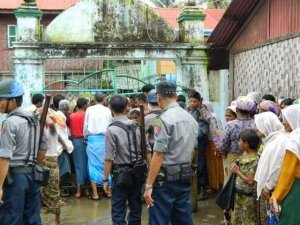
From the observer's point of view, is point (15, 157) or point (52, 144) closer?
point (15, 157)

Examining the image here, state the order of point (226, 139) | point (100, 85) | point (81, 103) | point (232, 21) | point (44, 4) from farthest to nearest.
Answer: point (44, 4) < point (100, 85) < point (232, 21) < point (81, 103) < point (226, 139)

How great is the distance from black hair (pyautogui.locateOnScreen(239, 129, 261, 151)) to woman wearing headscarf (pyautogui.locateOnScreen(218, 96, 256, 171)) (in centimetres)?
68

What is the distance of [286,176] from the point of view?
3762mm

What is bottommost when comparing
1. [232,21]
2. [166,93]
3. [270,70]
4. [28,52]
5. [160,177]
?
[160,177]

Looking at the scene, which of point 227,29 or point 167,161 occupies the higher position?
point 227,29

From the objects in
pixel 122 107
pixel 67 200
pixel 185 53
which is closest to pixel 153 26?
pixel 185 53

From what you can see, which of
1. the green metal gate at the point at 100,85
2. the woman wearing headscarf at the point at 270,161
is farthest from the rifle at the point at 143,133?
the green metal gate at the point at 100,85

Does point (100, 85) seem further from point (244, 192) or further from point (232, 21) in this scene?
point (244, 192)

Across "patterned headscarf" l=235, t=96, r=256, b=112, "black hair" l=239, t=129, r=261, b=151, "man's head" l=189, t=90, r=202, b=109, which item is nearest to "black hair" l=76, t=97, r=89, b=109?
"man's head" l=189, t=90, r=202, b=109

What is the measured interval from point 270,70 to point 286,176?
177 inches

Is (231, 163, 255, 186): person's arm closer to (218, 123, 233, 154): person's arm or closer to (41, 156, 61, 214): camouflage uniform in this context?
(218, 123, 233, 154): person's arm

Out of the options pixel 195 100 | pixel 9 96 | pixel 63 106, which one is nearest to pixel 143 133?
pixel 9 96

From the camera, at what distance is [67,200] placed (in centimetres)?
825

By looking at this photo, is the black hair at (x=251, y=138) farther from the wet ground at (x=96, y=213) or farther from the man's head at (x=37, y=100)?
the man's head at (x=37, y=100)
